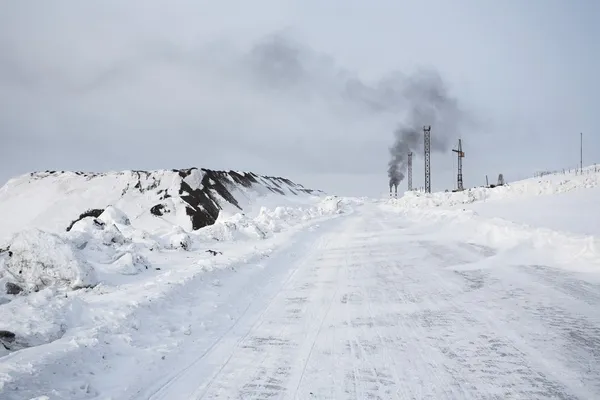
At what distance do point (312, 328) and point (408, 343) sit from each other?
1268 millimetres

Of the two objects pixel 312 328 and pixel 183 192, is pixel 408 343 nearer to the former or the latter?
pixel 312 328

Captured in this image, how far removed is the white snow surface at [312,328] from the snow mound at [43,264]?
19 cm

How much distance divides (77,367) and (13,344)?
1.01 m

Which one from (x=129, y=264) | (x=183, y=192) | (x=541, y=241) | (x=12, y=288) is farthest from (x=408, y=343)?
(x=183, y=192)

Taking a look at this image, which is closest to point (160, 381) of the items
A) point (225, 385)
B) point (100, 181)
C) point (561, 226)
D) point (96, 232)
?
point (225, 385)

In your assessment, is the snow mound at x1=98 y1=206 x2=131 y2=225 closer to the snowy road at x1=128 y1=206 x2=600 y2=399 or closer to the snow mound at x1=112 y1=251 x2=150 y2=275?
→ the snow mound at x1=112 y1=251 x2=150 y2=275

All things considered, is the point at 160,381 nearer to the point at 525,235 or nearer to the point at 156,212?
the point at 525,235

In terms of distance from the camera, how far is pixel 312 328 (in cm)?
482

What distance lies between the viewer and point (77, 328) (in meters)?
4.43

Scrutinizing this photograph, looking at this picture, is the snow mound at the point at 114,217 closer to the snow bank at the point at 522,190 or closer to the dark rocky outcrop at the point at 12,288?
the dark rocky outcrop at the point at 12,288

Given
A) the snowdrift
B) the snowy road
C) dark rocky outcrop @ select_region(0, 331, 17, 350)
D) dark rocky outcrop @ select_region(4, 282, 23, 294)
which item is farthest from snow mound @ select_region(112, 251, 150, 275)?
dark rocky outcrop @ select_region(0, 331, 17, 350)

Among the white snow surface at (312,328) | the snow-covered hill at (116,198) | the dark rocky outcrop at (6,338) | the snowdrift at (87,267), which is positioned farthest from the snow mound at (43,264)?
the snow-covered hill at (116,198)

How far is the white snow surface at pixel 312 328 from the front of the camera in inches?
128

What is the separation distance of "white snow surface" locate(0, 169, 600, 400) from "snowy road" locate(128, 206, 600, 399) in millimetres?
20
